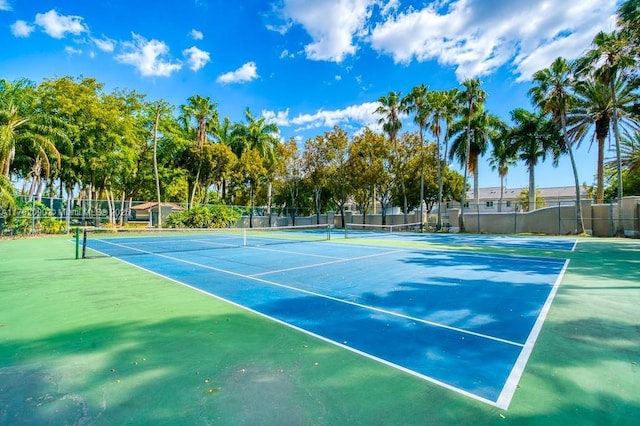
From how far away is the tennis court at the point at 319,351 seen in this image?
2.68 metres

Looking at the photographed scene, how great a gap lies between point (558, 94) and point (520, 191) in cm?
3860

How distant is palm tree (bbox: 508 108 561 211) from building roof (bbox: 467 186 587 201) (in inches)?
906

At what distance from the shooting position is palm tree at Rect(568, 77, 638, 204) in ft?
80.1

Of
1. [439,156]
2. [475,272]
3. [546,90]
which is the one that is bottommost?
[475,272]

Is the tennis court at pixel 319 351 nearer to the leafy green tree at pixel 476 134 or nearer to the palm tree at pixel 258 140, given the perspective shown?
the leafy green tree at pixel 476 134

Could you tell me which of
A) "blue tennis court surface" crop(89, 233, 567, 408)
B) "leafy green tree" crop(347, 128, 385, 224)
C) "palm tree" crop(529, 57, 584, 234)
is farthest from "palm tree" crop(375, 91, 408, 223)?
"blue tennis court surface" crop(89, 233, 567, 408)

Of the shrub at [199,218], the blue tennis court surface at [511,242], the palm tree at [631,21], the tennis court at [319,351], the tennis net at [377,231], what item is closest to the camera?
the tennis court at [319,351]

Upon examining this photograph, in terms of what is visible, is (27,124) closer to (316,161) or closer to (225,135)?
(225,135)

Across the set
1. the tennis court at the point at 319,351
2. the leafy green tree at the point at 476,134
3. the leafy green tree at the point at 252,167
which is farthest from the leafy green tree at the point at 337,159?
the tennis court at the point at 319,351

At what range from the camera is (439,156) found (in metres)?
31.2

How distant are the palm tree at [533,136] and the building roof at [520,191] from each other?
23017 mm

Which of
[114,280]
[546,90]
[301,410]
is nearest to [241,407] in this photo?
[301,410]

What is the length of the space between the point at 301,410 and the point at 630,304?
21.5 ft

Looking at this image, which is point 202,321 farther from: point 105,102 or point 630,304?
point 105,102
